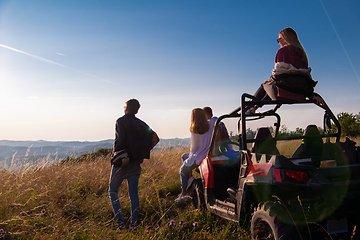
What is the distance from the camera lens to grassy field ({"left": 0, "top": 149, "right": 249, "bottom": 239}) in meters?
3.45

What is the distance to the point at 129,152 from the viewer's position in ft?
14.3

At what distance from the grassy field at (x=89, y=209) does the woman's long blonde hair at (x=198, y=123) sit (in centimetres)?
132

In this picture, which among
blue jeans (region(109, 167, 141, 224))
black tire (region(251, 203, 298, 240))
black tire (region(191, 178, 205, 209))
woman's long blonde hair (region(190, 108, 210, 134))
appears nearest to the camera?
black tire (region(251, 203, 298, 240))

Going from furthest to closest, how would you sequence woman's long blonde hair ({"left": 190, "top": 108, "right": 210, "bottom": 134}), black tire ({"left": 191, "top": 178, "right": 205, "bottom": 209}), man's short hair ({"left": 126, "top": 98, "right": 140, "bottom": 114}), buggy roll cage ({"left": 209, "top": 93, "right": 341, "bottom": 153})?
1. woman's long blonde hair ({"left": 190, "top": 108, "right": 210, "bottom": 134})
2. man's short hair ({"left": 126, "top": 98, "right": 140, "bottom": 114})
3. black tire ({"left": 191, "top": 178, "right": 205, "bottom": 209})
4. buggy roll cage ({"left": 209, "top": 93, "right": 341, "bottom": 153})

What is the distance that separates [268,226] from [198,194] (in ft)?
5.84

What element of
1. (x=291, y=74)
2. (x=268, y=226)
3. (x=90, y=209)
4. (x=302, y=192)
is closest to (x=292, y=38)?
(x=291, y=74)

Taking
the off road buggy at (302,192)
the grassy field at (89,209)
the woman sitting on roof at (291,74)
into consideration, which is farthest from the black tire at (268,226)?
the woman sitting on roof at (291,74)

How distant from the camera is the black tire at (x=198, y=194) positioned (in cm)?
441

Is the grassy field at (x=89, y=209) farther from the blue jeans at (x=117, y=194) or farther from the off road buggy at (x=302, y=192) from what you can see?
the off road buggy at (x=302, y=192)

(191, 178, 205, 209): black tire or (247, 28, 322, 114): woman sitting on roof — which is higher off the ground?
(247, 28, 322, 114): woman sitting on roof

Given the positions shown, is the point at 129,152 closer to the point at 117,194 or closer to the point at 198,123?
the point at 117,194

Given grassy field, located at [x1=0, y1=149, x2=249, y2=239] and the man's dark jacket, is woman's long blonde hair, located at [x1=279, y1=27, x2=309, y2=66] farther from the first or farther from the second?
the man's dark jacket

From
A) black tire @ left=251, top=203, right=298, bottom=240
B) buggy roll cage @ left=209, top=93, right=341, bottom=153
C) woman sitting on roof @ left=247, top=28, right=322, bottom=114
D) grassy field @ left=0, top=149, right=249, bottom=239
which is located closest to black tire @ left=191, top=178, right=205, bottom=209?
grassy field @ left=0, top=149, right=249, bottom=239

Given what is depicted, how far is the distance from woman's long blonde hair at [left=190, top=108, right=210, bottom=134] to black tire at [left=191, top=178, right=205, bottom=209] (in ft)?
3.08
